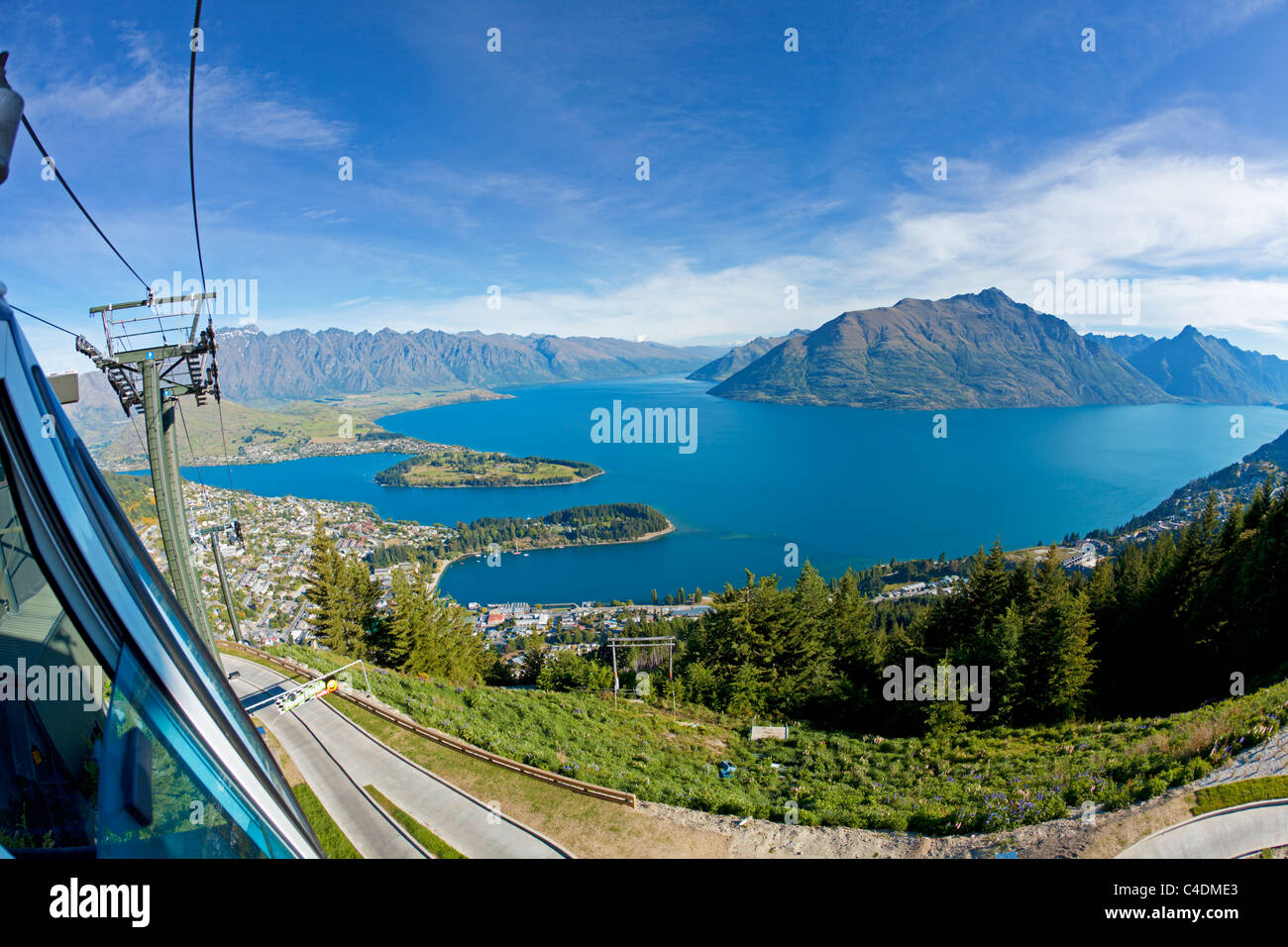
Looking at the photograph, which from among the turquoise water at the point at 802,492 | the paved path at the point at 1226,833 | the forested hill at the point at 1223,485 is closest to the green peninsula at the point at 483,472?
the turquoise water at the point at 802,492

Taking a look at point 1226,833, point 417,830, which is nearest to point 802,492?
point 1226,833

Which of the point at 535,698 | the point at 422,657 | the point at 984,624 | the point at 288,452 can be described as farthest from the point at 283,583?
the point at 288,452

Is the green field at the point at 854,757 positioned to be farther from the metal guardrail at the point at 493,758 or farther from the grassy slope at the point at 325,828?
the grassy slope at the point at 325,828

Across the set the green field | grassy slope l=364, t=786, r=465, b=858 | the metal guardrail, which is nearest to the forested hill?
the green field

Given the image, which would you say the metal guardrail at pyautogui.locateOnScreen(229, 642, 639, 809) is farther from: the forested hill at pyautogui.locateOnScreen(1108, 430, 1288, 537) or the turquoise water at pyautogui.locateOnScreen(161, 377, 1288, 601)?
the forested hill at pyautogui.locateOnScreen(1108, 430, 1288, 537)

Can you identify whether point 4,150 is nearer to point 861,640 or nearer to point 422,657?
point 422,657

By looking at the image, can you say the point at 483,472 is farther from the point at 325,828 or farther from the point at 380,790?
the point at 325,828

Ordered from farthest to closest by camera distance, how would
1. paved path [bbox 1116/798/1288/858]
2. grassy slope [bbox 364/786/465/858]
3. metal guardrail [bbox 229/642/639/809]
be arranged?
metal guardrail [bbox 229/642/639/809] < grassy slope [bbox 364/786/465/858] < paved path [bbox 1116/798/1288/858]
